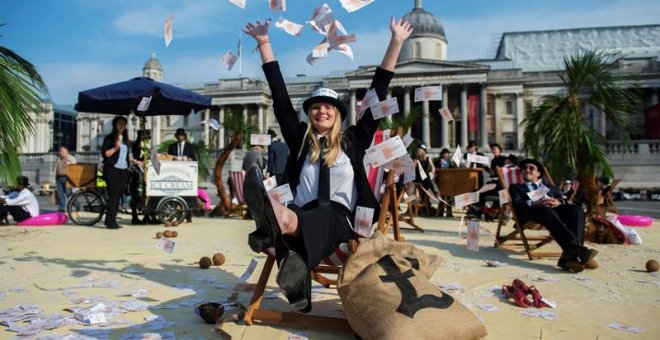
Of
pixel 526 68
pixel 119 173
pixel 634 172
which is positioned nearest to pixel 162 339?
pixel 119 173

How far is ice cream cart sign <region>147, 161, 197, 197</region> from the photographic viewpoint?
347 inches

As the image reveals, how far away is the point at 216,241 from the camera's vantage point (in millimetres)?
6551

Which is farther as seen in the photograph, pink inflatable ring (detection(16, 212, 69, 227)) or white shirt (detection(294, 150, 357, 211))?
pink inflatable ring (detection(16, 212, 69, 227))

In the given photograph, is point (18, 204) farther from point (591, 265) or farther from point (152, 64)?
point (152, 64)

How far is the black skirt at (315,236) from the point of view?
2.34m

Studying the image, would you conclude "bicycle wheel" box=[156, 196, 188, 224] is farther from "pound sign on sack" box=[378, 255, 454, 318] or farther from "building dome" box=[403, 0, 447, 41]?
"building dome" box=[403, 0, 447, 41]

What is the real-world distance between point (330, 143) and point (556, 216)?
3.14 m

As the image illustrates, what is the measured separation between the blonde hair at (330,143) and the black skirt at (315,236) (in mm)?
368

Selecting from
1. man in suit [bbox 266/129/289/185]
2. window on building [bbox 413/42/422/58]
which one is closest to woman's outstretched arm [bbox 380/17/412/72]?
man in suit [bbox 266/129/289/185]

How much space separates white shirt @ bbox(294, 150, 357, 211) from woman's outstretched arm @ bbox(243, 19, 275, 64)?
85cm

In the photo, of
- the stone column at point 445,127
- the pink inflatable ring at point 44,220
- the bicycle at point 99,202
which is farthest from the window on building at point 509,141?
the pink inflatable ring at point 44,220

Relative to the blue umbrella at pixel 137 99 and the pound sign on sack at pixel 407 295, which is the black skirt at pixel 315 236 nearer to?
the pound sign on sack at pixel 407 295

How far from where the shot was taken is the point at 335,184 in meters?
2.96

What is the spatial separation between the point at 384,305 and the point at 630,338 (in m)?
1.38
